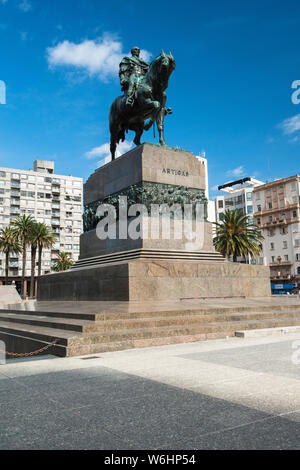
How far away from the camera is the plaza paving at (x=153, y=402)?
3338mm

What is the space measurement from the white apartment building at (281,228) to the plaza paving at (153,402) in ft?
224

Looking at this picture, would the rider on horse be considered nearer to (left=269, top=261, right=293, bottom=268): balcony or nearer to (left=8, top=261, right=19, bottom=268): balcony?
(left=269, top=261, right=293, bottom=268): balcony

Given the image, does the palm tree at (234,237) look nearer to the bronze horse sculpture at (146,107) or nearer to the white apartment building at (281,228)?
the bronze horse sculpture at (146,107)

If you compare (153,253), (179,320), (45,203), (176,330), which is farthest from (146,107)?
(45,203)

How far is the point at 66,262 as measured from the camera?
87.9m

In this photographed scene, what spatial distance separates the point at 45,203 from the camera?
9819cm

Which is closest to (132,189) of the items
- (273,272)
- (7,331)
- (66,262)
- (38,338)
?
(7,331)

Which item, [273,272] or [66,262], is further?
[66,262]

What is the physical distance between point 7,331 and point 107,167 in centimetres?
1138

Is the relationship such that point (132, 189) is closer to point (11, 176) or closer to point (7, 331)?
point (7, 331)

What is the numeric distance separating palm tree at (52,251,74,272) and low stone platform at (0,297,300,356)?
7485 cm

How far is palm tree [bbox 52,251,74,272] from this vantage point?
284 feet

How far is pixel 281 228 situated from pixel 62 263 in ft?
149

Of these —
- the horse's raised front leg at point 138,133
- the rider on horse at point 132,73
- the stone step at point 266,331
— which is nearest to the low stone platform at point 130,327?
the stone step at point 266,331
